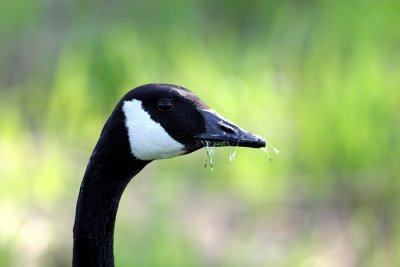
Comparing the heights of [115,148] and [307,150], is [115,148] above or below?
above

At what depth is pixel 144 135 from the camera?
121 inches

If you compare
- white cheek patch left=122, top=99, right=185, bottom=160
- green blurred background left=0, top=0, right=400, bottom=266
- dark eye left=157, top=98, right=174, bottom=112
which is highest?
dark eye left=157, top=98, right=174, bottom=112

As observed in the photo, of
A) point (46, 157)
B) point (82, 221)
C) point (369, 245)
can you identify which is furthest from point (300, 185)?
point (82, 221)

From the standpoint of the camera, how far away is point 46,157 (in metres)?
5.34

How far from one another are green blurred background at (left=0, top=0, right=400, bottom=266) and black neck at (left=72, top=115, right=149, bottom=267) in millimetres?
1244

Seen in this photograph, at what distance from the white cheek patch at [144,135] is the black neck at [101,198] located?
1.3 inches

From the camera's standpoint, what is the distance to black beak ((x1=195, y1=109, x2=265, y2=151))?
3.04 m

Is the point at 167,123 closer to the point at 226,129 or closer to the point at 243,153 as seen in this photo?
the point at 226,129

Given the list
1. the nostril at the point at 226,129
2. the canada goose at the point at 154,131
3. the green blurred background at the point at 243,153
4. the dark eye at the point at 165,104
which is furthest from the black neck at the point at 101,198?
the green blurred background at the point at 243,153

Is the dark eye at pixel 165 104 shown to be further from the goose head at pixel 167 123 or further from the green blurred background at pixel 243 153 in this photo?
the green blurred background at pixel 243 153

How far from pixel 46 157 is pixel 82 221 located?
215cm

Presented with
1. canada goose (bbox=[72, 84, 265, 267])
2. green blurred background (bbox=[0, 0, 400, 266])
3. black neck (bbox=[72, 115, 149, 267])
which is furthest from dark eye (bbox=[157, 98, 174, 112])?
green blurred background (bbox=[0, 0, 400, 266])

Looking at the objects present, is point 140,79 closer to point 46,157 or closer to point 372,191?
point 46,157

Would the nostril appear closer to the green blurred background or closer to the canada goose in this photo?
the canada goose
